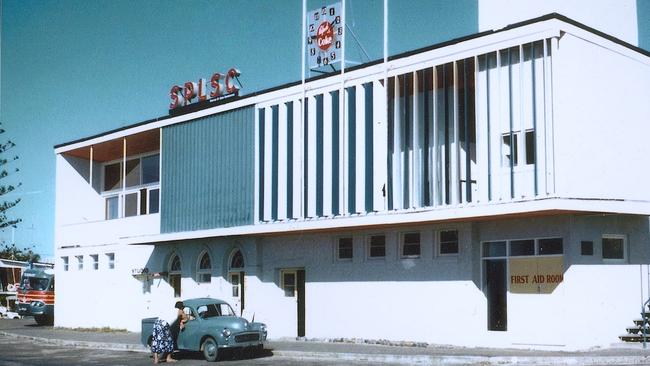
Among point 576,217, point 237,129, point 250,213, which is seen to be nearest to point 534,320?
point 576,217

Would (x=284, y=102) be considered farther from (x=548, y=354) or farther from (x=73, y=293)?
(x=73, y=293)

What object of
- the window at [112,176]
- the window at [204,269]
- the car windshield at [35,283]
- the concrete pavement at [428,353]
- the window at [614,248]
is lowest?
the concrete pavement at [428,353]

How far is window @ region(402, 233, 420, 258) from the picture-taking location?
24156 millimetres

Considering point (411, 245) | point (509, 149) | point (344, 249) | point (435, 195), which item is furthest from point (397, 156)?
point (344, 249)

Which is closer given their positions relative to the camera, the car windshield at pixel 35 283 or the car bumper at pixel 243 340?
the car bumper at pixel 243 340

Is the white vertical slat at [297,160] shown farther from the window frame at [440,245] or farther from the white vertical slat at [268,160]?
the window frame at [440,245]

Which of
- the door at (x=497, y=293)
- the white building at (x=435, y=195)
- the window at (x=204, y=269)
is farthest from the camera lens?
the window at (x=204, y=269)

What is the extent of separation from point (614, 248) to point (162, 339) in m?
12.2

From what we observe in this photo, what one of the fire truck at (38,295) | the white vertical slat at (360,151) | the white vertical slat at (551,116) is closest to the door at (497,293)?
the white vertical slat at (551,116)

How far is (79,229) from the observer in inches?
1483

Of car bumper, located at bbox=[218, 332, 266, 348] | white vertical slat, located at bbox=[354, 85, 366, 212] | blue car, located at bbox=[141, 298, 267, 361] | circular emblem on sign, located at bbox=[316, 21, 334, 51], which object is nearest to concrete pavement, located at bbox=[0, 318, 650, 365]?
car bumper, located at bbox=[218, 332, 266, 348]

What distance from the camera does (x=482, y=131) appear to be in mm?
21938

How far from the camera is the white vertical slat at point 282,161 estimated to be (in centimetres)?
2736

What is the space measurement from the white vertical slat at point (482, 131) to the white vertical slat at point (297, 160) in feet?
22.2
